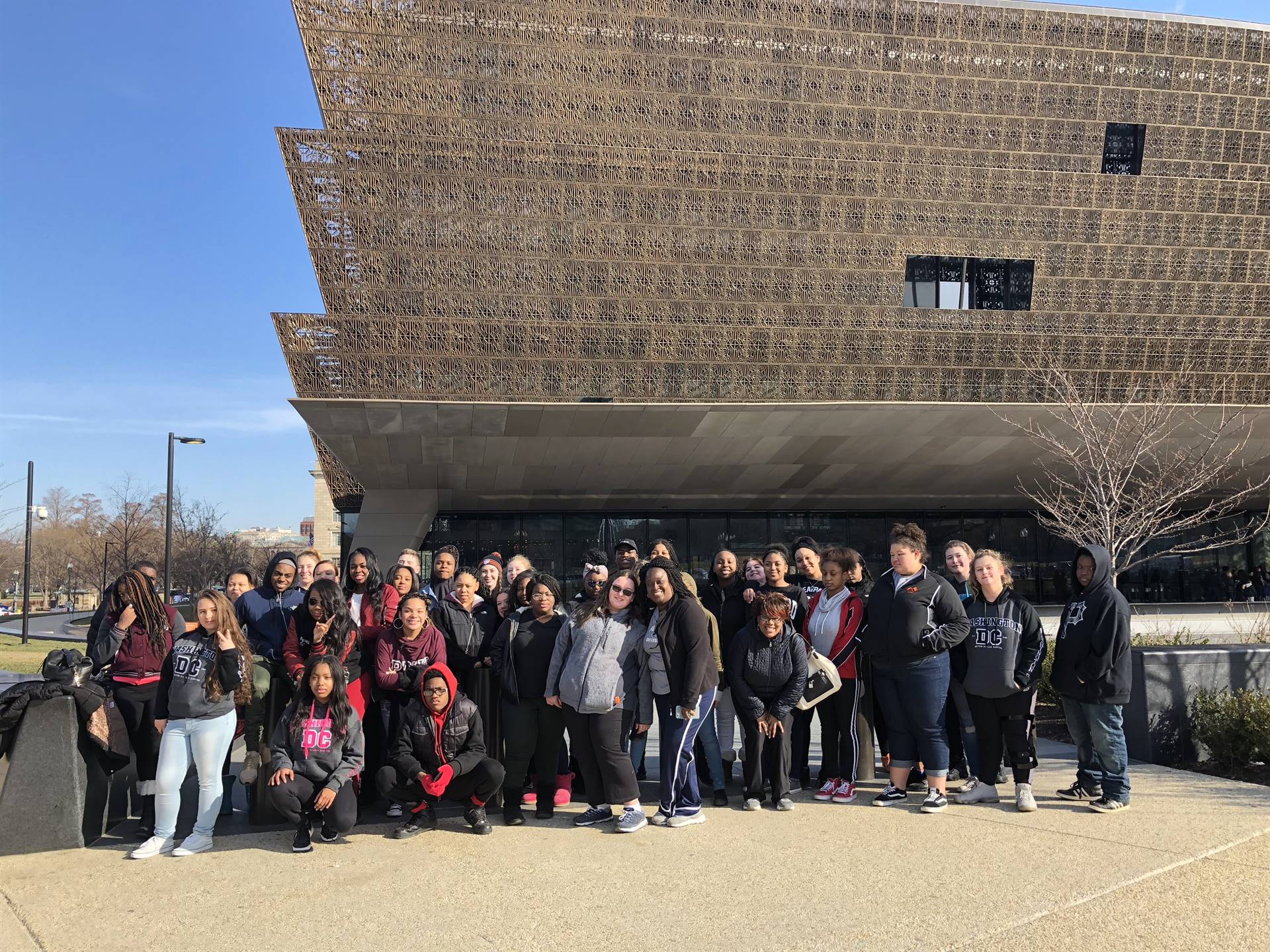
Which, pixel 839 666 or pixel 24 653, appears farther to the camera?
pixel 24 653

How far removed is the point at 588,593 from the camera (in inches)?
268

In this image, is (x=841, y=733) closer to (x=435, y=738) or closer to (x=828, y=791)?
(x=828, y=791)

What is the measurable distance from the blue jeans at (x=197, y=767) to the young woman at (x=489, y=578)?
2.21 meters

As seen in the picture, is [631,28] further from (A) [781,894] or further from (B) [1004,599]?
(A) [781,894]

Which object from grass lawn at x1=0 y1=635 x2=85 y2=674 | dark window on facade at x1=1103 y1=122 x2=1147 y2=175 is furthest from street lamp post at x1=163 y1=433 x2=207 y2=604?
dark window on facade at x1=1103 y1=122 x2=1147 y2=175

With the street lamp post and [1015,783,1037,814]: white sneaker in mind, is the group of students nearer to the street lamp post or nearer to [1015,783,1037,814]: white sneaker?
[1015,783,1037,814]: white sneaker

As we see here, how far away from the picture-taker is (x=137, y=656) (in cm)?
624

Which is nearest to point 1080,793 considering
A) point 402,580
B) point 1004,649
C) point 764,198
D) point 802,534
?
point 1004,649

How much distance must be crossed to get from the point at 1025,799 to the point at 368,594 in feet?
16.3

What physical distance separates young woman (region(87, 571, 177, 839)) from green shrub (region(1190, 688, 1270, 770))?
26.3ft

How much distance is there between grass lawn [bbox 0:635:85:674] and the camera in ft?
50.2

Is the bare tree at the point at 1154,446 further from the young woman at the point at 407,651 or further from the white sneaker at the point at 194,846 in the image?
the white sneaker at the point at 194,846

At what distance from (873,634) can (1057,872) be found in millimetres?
1987

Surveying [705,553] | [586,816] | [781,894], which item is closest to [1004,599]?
[781,894]
